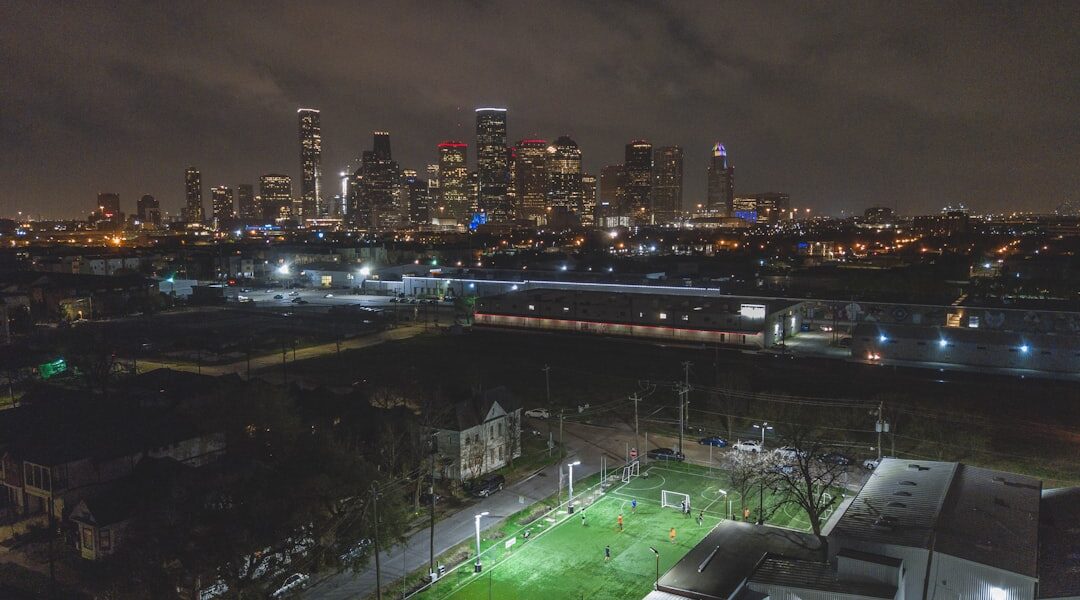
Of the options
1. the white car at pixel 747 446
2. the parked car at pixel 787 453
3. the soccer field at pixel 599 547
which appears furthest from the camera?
the white car at pixel 747 446

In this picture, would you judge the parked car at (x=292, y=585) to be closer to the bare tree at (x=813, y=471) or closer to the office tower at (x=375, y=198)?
the bare tree at (x=813, y=471)

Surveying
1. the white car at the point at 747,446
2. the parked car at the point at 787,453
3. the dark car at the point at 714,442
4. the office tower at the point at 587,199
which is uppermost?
the office tower at the point at 587,199

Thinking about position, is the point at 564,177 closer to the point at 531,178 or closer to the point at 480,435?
the point at 531,178

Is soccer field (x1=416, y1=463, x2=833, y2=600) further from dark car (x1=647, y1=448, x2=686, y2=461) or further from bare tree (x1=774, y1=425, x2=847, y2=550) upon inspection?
dark car (x1=647, y1=448, x2=686, y2=461)

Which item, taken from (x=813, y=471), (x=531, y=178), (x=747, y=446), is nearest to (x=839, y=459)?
(x=813, y=471)

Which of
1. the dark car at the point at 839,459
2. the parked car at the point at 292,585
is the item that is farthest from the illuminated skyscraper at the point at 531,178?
the parked car at the point at 292,585

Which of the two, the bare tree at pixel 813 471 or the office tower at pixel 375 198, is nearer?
the bare tree at pixel 813 471

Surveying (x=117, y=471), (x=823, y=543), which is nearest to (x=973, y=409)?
(x=823, y=543)

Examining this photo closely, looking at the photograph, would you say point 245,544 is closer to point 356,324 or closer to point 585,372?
point 585,372
